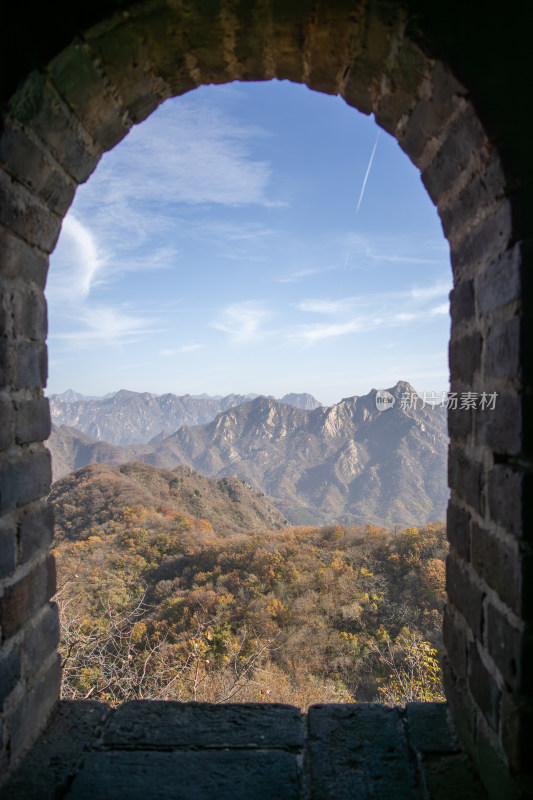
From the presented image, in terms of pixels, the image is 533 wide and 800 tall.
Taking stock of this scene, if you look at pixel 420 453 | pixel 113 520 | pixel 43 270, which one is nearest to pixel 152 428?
pixel 420 453

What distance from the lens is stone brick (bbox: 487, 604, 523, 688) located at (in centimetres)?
100

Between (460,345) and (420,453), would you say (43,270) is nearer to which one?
(460,345)

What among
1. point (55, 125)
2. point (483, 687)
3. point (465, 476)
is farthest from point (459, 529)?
point (55, 125)

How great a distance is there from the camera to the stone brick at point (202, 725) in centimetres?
146

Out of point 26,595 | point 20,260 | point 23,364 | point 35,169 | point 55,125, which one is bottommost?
point 26,595

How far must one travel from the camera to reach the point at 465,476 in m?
1.35

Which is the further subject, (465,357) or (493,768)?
(465,357)

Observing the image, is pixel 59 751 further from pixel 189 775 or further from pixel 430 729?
pixel 430 729

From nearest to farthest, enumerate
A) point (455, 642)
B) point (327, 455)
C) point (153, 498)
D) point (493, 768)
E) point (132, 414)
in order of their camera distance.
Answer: point (493, 768), point (455, 642), point (153, 498), point (327, 455), point (132, 414)

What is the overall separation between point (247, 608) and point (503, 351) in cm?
1146

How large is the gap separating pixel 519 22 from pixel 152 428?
121 meters

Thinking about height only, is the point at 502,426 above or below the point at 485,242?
below

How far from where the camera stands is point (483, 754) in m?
1.20

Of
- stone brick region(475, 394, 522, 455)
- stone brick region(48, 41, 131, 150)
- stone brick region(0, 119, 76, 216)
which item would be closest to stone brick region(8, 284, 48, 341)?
stone brick region(0, 119, 76, 216)
